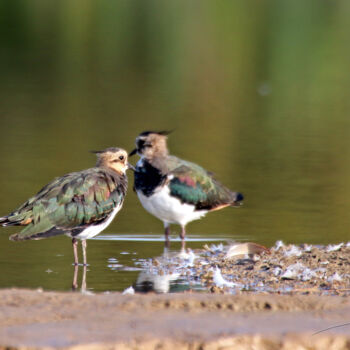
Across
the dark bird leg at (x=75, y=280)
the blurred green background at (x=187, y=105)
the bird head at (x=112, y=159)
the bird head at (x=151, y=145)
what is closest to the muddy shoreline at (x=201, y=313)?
the dark bird leg at (x=75, y=280)

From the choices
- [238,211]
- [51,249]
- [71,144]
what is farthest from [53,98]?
[51,249]

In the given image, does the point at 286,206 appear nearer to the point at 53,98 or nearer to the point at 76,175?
the point at 76,175

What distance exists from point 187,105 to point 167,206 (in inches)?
534

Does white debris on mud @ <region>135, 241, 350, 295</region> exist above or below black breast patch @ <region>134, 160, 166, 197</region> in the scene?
below

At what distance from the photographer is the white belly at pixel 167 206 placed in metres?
11.0

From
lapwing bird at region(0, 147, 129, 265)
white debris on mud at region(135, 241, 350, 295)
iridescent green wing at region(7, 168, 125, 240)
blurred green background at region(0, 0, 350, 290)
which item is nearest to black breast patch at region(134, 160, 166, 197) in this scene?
blurred green background at region(0, 0, 350, 290)

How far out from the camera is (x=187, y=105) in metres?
24.4

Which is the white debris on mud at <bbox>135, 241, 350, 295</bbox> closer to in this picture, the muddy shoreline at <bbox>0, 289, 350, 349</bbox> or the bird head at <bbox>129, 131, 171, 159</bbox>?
the muddy shoreline at <bbox>0, 289, 350, 349</bbox>

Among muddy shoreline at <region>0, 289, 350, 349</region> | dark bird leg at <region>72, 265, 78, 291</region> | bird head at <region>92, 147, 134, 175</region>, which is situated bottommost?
muddy shoreline at <region>0, 289, 350, 349</region>

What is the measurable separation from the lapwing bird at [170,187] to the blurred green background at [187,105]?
1.35 ft

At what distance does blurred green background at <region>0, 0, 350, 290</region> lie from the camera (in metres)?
12.3

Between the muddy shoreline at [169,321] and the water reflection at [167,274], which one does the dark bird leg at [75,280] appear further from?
the muddy shoreline at [169,321]

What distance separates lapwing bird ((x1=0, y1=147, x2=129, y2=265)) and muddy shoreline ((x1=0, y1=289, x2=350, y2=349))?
53.8 inches

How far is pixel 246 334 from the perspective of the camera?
6867 millimetres
